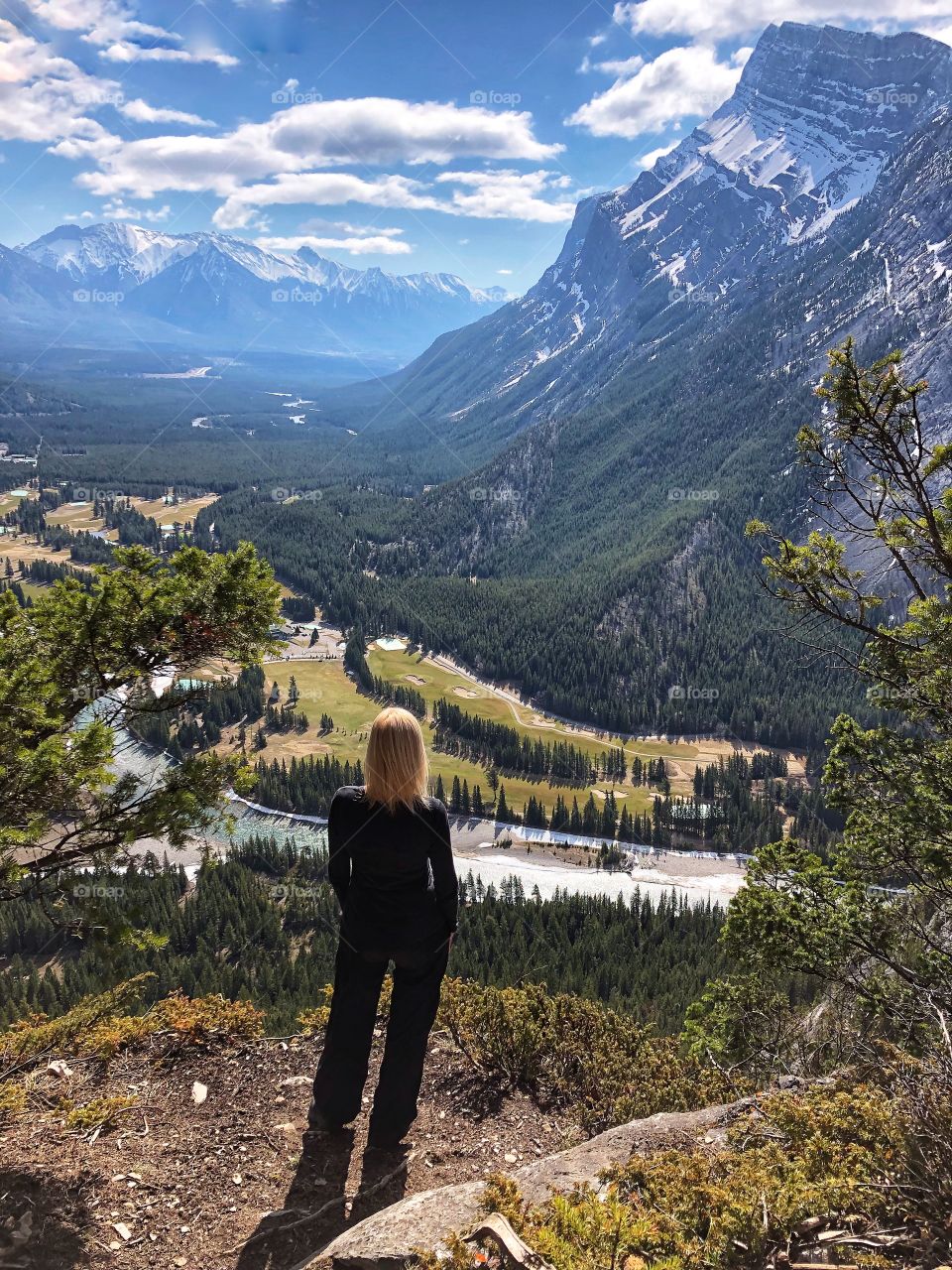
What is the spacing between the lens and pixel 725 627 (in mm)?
197750

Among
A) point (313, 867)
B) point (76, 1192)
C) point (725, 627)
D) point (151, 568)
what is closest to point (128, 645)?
point (151, 568)

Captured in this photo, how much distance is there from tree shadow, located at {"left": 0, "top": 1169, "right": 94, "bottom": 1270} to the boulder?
123 inches

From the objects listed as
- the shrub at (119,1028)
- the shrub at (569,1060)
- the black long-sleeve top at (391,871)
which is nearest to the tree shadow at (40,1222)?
the shrub at (119,1028)

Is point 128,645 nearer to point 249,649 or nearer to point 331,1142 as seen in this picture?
point 249,649

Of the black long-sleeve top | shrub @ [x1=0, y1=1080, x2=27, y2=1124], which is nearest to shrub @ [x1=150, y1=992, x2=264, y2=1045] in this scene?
shrub @ [x1=0, y1=1080, x2=27, y2=1124]

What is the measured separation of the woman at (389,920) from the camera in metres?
9.84

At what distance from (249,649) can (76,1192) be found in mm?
8122

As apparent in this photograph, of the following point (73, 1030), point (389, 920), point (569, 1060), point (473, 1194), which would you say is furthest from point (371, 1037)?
point (73, 1030)

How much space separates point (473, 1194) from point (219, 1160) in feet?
14.0

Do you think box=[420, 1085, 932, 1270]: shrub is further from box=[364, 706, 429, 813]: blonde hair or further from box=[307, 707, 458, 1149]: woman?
box=[364, 706, 429, 813]: blonde hair

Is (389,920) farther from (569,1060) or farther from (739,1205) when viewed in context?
(569,1060)

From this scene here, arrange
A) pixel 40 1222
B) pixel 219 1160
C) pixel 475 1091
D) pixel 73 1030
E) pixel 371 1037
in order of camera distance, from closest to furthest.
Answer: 1. pixel 40 1222
2. pixel 371 1037
3. pixel 219 1160
4. pixel 475 1091
5. pixel 73 1030

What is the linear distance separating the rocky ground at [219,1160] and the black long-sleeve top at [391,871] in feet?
11.0

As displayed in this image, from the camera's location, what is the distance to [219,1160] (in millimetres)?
11055
